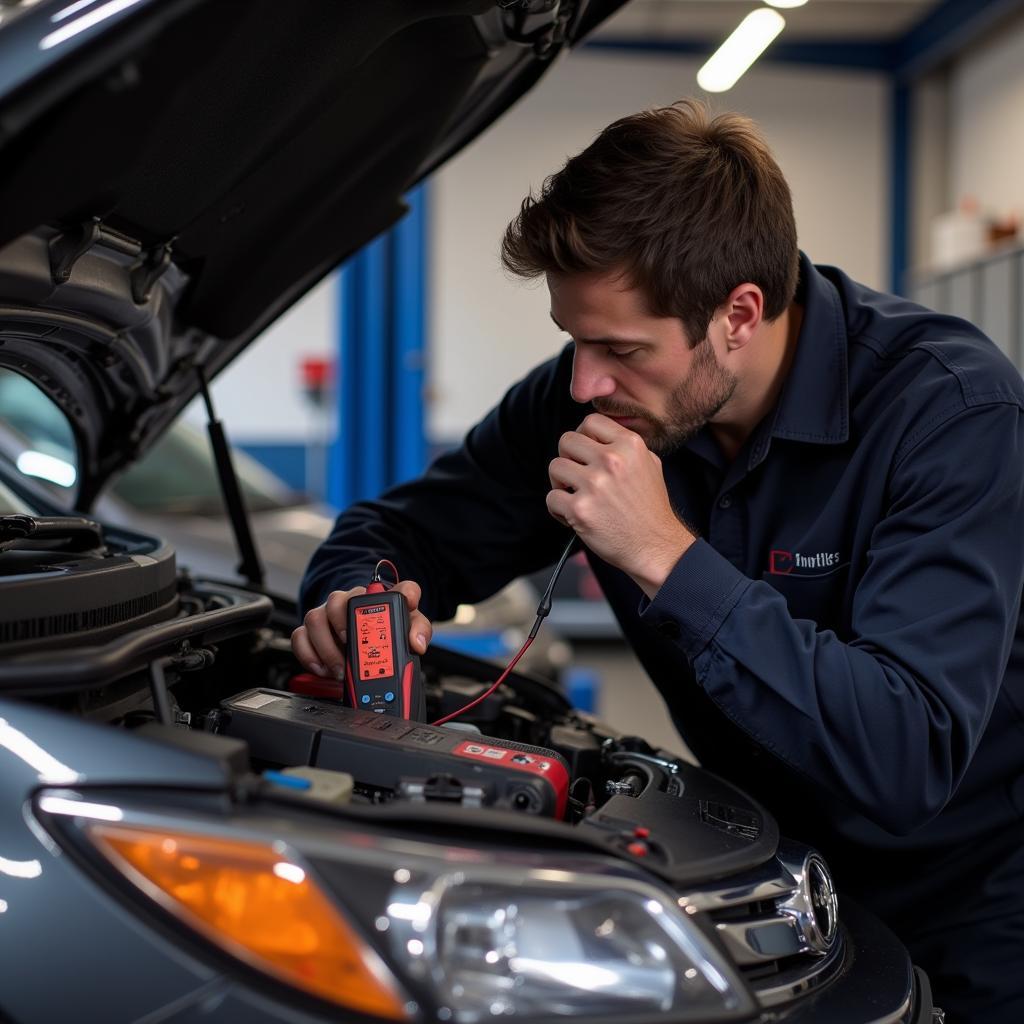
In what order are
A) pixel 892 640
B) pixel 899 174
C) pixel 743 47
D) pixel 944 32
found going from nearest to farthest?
pixel 892 640
pixel 743 47
pixel 944 32
pixel 899 174

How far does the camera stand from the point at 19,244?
3.65ft

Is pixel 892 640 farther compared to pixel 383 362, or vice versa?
pixel 383 362

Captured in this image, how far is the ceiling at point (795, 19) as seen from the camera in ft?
25.5

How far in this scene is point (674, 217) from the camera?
4.50ft

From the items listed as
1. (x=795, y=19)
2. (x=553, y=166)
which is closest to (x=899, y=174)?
(x=795, y=19)

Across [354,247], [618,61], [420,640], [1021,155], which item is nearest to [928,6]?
[1021,155]

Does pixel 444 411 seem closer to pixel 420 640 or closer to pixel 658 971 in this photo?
pixel 420 640

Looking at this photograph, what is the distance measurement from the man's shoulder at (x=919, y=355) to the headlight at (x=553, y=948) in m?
0.74

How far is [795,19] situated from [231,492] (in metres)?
7.32

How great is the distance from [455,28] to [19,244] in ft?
1.93

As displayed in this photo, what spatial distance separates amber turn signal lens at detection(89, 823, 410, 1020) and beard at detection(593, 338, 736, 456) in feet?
2.65

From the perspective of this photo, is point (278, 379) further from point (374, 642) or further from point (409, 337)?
point (374, 642)

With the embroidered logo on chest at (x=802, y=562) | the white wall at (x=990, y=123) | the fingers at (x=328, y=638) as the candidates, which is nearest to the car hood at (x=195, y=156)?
the fingers at (x=328, y=638)

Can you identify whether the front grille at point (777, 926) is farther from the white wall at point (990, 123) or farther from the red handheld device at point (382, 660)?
the white wall at point (990, 123)
